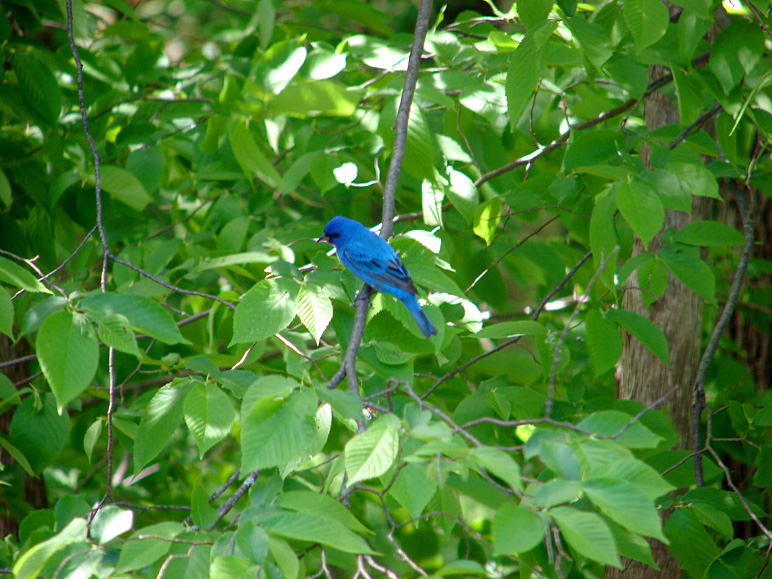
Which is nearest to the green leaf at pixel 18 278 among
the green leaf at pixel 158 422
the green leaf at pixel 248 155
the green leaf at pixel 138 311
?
the green leaf at pixel 138 311

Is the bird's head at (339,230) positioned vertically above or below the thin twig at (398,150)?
below

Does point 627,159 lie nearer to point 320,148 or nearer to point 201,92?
point 320,148

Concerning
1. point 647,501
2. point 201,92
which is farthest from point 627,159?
point 201,92

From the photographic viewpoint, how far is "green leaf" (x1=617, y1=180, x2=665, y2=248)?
1.77 metres

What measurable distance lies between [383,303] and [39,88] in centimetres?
200

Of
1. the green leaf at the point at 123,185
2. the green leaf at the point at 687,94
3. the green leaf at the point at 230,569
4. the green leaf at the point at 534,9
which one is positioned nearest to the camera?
the green leaf at the point at 230,569

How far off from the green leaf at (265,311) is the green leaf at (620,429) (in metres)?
0.78

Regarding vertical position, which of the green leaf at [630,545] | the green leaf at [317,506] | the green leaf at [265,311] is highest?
the green leaf at [265,311]

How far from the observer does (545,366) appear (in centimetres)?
Answer: 204

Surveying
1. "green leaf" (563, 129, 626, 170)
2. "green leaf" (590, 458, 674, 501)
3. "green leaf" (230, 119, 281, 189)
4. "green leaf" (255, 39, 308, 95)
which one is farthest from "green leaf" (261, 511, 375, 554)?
"green leaf" (255, 39, 308, 95)

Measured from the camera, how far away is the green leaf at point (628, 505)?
1034 mm

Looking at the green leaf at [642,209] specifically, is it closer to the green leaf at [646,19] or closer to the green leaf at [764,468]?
the green leaf at [646,19]

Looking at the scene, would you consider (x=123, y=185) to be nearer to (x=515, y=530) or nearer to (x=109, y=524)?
(x=109, y=524)

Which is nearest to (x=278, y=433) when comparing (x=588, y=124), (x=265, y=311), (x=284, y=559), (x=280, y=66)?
(x=284, y=559)
